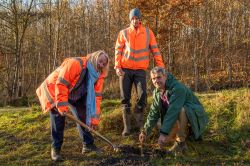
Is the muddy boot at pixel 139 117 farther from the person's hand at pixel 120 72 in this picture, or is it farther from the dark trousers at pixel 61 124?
the dark trousers at pixel 61 124

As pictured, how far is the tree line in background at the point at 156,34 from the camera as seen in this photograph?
659 inches

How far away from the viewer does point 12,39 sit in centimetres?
1884

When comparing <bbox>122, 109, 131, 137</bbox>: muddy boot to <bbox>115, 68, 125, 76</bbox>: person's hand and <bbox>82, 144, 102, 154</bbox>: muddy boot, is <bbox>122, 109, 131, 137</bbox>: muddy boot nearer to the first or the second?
<bbox>115, 68, 125, 76</bbox>: person's hand

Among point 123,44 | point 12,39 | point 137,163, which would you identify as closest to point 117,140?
point 137,163

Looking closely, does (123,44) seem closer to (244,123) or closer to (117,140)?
(117,140)

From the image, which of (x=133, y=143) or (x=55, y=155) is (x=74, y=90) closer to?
(x=55, y=155)

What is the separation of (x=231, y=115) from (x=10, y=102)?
10.1m

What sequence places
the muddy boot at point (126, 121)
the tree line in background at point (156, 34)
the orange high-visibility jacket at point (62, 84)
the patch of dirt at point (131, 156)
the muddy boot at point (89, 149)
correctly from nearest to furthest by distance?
1. the orange high-visibility jacket at point (62, 84)
2. the patch of dirt at point (131, 156)
3. the muddy boot at point (89, 149)
4. the muddy boot at point (126, 121)
5. the tree line in background at point (156, 34)

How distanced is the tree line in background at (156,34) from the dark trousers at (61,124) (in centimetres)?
933

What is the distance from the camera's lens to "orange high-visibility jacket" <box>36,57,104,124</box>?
4.76 meters

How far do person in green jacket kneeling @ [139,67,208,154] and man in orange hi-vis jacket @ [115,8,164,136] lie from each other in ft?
3.28

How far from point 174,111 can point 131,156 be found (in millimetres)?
978

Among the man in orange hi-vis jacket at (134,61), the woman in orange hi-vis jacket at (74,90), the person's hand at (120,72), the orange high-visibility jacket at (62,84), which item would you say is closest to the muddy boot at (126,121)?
the man in orange hi-vis jacket at (134,61)

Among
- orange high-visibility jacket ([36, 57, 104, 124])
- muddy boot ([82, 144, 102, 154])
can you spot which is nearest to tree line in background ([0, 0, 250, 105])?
muddy boot ([82, 144, 102, 154])
